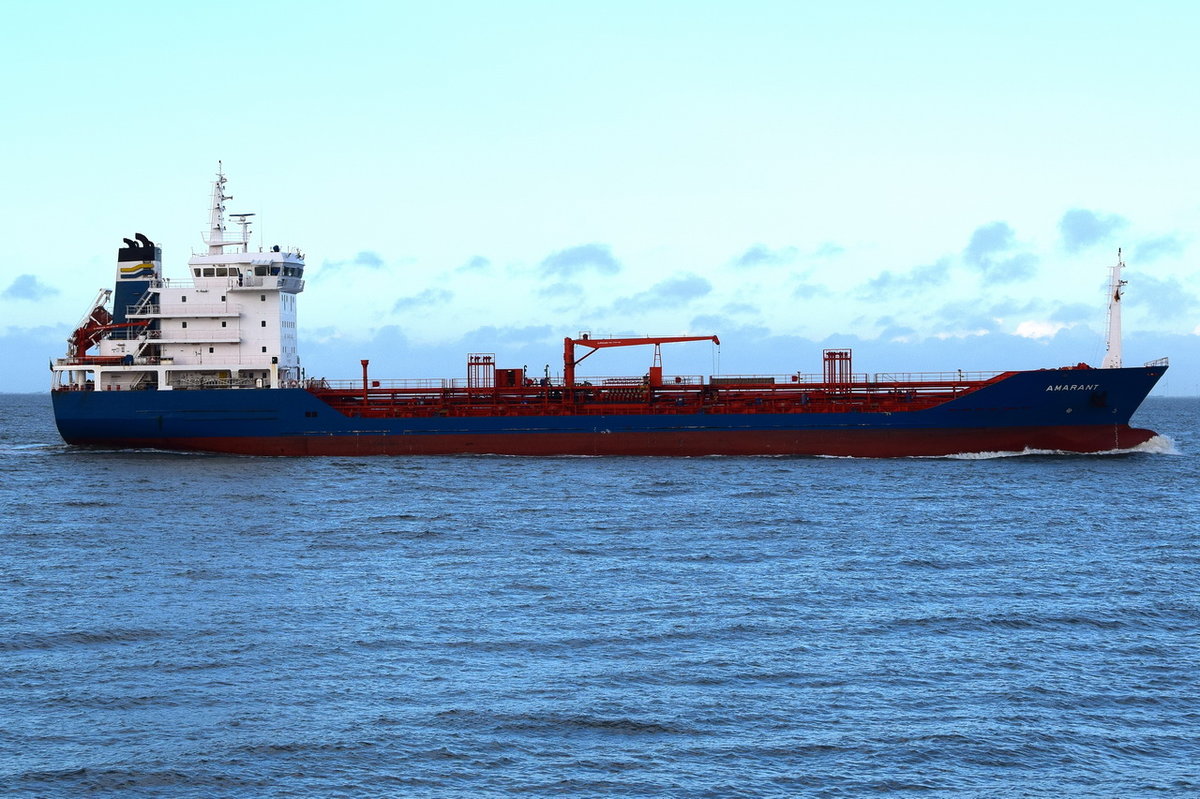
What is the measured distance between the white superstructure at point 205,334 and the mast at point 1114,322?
31.5 meters

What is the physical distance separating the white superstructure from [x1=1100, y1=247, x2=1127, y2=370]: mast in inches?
1241

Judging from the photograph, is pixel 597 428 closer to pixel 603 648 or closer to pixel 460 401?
pixel 460 401

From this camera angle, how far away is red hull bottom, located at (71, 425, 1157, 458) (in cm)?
4200

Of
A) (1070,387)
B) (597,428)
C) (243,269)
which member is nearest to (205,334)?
(243,269)

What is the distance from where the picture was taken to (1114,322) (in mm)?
42188

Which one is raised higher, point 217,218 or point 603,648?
point 217,218

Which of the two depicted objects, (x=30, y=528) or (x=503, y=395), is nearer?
(x=30, y=528)

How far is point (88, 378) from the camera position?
46.3m

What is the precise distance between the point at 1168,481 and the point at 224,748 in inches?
1337

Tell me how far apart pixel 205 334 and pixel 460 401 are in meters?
10.6

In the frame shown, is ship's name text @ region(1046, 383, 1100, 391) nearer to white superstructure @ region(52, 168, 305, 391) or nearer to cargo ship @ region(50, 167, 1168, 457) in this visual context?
cargo ship @ region(50, 167, 1168, 457)

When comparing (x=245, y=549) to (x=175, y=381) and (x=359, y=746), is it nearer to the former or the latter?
(x=359, y=746)

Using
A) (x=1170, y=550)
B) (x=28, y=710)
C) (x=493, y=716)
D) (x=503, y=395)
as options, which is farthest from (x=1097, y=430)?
(x=28, y=710)

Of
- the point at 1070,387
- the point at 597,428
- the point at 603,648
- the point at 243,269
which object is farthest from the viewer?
the point at 243,269
